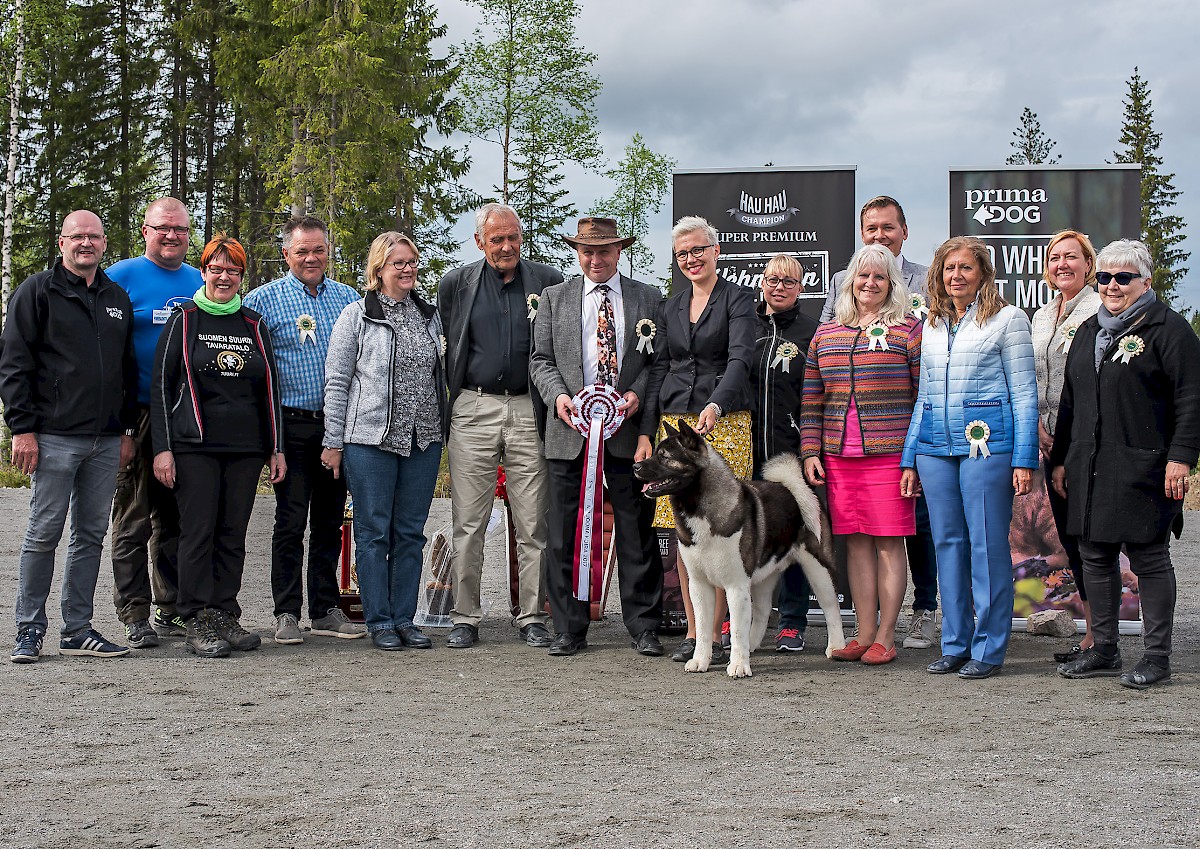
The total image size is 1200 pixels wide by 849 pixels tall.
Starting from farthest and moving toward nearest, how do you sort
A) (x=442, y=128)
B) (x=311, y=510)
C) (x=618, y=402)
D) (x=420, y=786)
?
(x=442, y=128), (x=311, y=510), (x=618, y=402), (x=420, y=786)

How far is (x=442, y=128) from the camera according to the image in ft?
84.7

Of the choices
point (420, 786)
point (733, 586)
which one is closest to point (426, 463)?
point (733, 586)

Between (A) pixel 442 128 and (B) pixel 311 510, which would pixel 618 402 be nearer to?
(B) pixel 311 510

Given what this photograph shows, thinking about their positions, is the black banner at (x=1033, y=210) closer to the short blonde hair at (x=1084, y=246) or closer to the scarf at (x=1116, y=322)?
the short blonde hair at (x=1084, y=246)

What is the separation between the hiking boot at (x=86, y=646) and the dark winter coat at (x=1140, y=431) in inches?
189

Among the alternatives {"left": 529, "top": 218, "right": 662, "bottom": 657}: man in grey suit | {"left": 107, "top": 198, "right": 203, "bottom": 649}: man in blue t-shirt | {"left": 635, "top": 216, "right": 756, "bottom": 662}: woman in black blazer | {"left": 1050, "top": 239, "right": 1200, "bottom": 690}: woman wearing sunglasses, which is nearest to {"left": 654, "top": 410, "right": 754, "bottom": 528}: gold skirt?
{"left": 635, "top": 216, "right": 756, "bottom": 662}: woman in black blazer

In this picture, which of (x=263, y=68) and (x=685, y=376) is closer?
(x=685, y=376)

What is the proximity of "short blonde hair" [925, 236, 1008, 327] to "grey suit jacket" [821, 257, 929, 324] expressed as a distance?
797mm

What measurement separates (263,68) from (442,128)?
422cm

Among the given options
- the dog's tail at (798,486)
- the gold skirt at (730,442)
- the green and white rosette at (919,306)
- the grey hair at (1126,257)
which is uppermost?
the grey hair at (1126,257)

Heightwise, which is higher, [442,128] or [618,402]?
[442,128]

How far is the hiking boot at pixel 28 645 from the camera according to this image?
5.34 meters

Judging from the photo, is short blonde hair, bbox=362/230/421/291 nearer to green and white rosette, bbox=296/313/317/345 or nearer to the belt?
green and white rosette, bbox=296/313/317/345

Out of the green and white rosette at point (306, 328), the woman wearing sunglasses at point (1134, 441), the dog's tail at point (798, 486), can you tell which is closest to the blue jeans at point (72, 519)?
the green and white rosette at point (306, 328)
